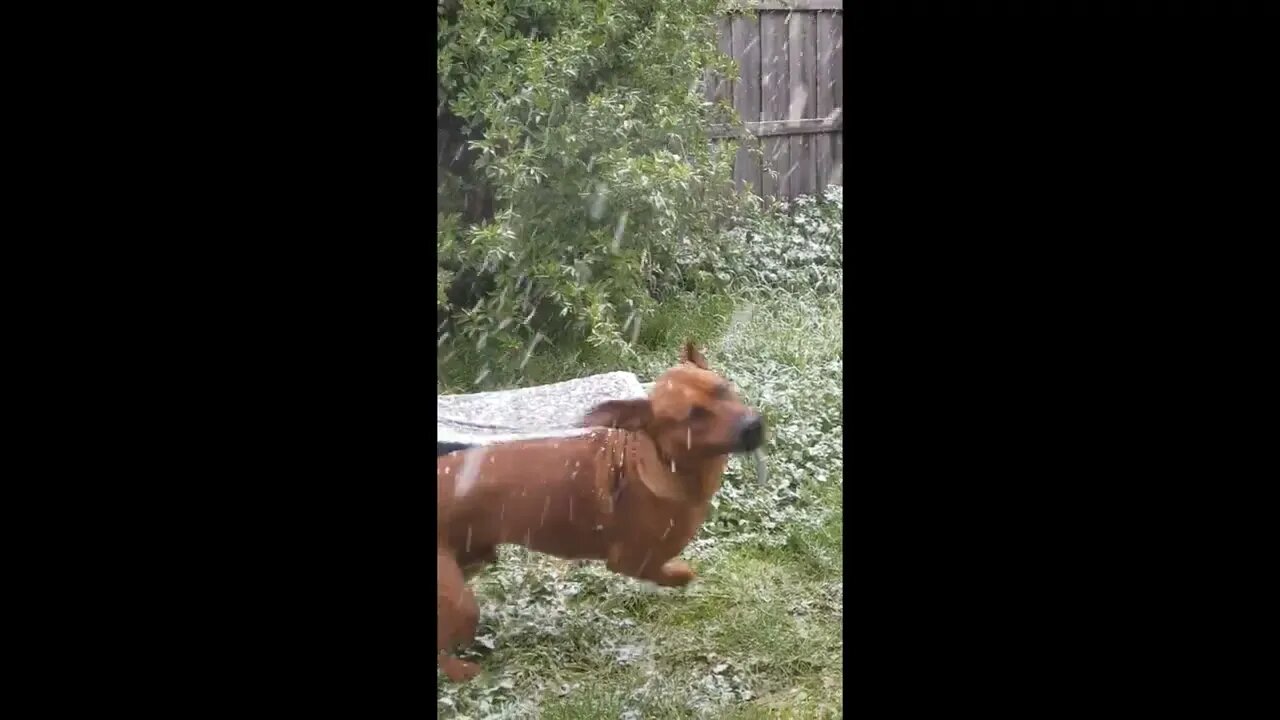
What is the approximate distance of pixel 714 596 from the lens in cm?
218

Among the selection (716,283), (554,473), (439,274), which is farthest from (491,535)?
(716,283)

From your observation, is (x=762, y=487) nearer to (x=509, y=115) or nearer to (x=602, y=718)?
(x=602, y=718)

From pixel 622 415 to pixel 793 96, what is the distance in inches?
27.6

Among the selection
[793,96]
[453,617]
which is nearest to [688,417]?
[453,617]

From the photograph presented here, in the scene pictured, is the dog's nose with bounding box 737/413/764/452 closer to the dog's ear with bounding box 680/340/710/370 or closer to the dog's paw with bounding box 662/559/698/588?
the dog's ear with bounding box 680/340/710/370

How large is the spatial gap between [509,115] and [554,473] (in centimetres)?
69

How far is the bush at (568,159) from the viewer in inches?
88.7

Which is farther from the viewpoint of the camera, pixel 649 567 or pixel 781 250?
pixel 781 250

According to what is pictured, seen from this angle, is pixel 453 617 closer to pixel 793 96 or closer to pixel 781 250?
pixel 781 250

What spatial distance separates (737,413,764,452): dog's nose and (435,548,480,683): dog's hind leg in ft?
1.81

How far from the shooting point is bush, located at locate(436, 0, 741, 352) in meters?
2.25

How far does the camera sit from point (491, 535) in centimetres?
215

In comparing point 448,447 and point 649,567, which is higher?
point 448,447
